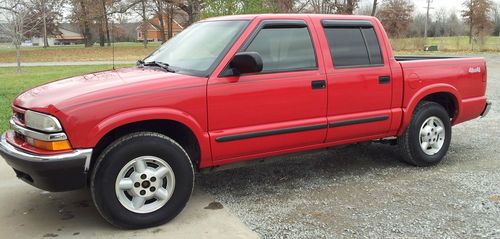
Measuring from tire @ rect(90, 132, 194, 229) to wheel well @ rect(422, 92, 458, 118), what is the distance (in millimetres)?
3257

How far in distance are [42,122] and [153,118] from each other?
2.68ft

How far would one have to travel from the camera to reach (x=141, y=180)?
12.8 feet

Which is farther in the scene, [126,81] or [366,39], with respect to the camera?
[366,39]

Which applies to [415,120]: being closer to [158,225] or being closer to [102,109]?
[158,225]

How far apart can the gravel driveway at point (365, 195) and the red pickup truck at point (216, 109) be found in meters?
0.44

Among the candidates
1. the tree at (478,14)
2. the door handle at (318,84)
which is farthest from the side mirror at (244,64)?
the tree at (478,14)

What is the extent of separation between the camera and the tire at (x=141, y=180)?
3760 millimetres

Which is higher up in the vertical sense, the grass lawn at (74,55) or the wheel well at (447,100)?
the grass lawn at (74,55)

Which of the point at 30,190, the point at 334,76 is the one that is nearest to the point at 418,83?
the point at 334,76

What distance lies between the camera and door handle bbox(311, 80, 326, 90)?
15.3ft

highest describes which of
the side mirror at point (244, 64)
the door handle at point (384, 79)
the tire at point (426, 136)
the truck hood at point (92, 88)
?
the side mirror at point (244, 64)

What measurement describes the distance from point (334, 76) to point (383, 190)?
4.05 ft

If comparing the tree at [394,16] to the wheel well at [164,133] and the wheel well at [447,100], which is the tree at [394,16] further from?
the wheel well at [164,133]

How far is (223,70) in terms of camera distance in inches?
166
